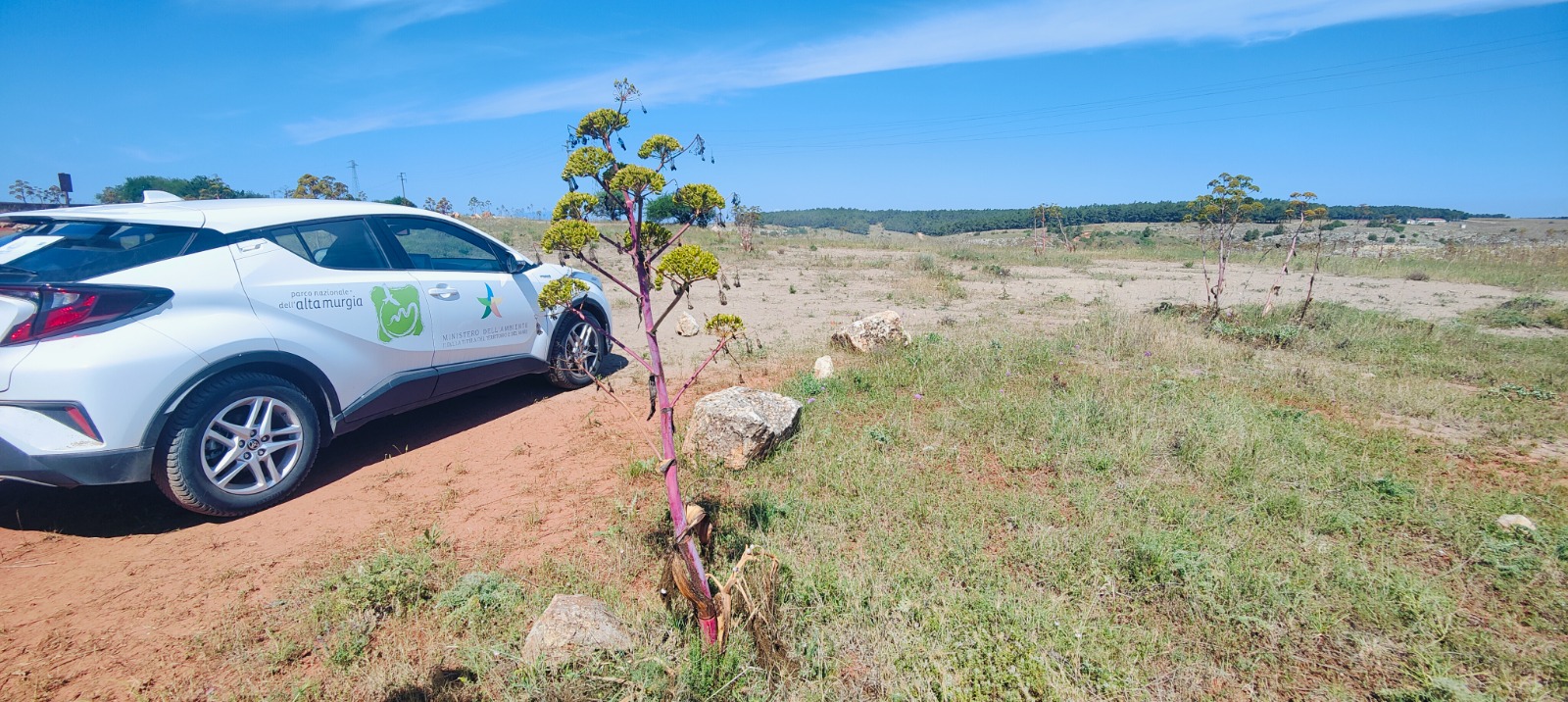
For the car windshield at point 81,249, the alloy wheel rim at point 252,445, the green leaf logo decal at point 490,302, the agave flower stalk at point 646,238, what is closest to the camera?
the agave flower stalk at point 646,238

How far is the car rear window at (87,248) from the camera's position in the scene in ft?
10.8

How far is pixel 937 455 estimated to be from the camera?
4.49 metres

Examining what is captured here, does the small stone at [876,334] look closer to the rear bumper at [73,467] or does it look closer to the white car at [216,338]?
the white car at [216,338]

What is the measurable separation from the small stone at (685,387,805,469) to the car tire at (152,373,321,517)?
2.30 meters

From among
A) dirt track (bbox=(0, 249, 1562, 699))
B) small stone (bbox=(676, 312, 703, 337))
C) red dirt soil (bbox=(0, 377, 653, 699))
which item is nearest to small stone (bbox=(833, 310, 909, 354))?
dirt track (bbox=(0, 249, 1562, 699))

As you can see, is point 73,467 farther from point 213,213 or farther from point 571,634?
point 571,634

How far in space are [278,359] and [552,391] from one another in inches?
100

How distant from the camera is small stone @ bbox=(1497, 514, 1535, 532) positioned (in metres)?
3.45

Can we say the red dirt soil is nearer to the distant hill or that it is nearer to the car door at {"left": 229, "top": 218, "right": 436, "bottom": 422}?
the car door at {"left": 229, "top": 218, "right": 436, "bottom": 422}

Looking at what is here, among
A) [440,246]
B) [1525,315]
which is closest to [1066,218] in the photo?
[1525,315]

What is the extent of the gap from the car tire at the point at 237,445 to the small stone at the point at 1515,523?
21.5 ft

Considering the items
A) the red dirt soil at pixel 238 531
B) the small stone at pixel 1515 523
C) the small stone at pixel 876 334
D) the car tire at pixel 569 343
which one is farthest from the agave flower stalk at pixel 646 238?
the small stone at pixel 876 334

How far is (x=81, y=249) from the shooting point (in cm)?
346

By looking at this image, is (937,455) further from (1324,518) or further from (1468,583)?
(1468,583)
